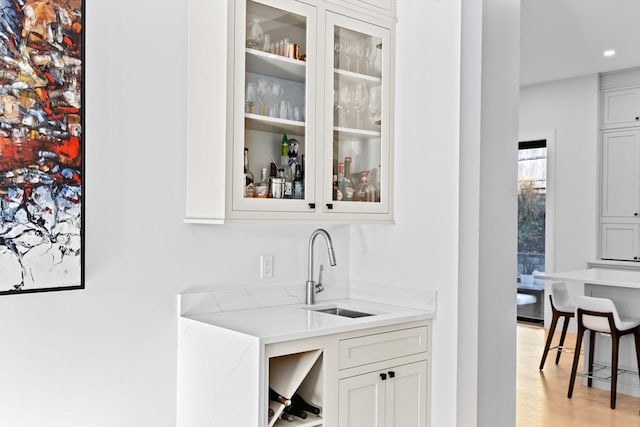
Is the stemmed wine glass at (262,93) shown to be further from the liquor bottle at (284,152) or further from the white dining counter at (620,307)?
the white dining counter at (620,307)

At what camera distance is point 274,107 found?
7.93 feet

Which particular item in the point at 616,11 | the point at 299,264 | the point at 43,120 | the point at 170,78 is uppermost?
the point at 616,11

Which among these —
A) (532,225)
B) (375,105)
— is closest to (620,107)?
(532,225)

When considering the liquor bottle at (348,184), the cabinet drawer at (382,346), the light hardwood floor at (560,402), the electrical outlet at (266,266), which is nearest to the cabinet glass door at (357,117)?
the liquor bottle at (348,184)

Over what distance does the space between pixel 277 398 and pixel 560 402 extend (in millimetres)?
2801

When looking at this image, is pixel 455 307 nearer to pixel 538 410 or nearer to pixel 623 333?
pixel 538 410

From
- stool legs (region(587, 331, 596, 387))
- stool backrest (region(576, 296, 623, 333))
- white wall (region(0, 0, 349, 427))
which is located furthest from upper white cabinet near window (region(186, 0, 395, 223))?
stool legs (region(587, 331, 596, 387))

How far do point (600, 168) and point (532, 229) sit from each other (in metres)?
1.08

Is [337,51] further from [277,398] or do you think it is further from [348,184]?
[277,398]

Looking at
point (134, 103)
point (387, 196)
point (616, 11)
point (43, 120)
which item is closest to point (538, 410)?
point (387, 196)

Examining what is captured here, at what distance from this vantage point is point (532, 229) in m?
6.99

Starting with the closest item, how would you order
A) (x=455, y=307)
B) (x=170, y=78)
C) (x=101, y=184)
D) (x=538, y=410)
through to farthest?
(x=101, y=184)
(x=170, y=78)
(x=455, y=307)
(x=538, y=410)

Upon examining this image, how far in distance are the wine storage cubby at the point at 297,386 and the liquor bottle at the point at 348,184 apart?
29.8 inches

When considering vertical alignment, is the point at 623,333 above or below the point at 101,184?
below
